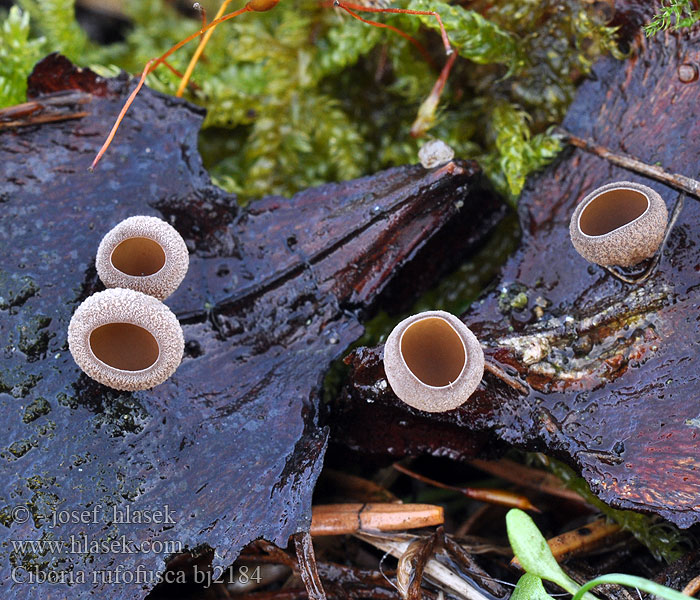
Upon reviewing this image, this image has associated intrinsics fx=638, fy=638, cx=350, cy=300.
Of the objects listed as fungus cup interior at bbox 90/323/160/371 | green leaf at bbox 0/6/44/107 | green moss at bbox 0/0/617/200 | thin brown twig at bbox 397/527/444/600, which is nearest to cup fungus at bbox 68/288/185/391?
fungus cup interior at bbox 90/323/160/371

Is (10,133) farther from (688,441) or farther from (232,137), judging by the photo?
(688,441)

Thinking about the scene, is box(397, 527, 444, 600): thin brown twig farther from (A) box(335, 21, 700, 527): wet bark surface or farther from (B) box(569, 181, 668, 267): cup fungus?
(B) box(569, 181, 668, 267): cup fungus

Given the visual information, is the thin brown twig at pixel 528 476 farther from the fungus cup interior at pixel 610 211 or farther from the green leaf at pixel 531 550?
the fungus cup interior at pixel 610 211

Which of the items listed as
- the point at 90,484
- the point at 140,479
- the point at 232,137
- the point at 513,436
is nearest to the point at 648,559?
the point at 513,436

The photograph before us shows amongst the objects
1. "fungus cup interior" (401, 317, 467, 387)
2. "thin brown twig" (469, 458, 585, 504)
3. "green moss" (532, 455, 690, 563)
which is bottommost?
"thin brown twig" (469, 458, 585, 504)

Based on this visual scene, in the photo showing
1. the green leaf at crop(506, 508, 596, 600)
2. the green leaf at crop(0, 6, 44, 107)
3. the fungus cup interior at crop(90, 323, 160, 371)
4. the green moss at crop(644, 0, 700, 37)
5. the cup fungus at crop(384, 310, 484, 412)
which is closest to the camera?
the green leaf at crop(506, 508, 596, 600)

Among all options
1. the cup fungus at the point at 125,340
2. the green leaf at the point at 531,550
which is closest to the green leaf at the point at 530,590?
the green leaf at the point at 531,550

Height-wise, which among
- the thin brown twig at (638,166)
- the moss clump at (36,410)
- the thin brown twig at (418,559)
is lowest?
the thin brown twig at (418,559)
